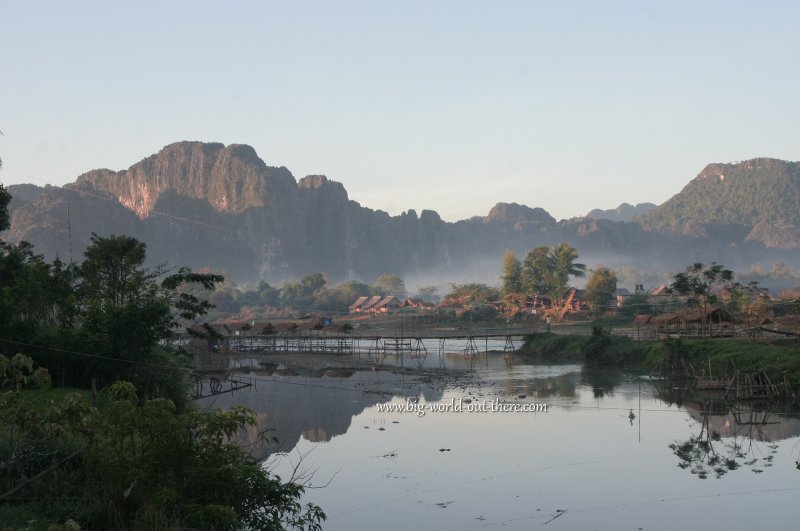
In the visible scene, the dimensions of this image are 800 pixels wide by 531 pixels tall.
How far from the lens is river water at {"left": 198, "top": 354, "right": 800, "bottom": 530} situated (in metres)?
14.7

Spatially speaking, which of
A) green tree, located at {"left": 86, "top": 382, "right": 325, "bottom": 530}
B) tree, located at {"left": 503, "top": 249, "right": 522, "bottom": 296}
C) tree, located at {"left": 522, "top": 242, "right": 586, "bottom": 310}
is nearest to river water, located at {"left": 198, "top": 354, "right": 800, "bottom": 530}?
green tree, located at {"left": 86, "top": 382, "right": 325, "bottom": 530}

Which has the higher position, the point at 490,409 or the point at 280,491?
the point at 280,491

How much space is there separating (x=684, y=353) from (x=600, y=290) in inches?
1612

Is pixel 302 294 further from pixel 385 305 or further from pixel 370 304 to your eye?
pixel 385 305

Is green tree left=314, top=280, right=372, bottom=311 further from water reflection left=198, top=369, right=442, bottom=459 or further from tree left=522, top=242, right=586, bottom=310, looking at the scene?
water reflection left=198, top=369, right=442, bottom=459

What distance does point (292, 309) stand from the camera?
403 feet

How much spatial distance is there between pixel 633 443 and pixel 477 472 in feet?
16.8

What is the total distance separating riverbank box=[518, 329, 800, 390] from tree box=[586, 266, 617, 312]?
2057 centimetres

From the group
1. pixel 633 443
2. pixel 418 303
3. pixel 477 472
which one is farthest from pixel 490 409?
pixel 418 303

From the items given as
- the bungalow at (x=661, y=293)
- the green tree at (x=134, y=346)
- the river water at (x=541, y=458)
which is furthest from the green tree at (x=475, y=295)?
the green tree at (x=134, y=346)

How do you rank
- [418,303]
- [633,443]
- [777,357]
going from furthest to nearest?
[418,303], [777,357], [633,443]


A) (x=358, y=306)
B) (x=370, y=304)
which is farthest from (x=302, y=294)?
(x=370, y=304)

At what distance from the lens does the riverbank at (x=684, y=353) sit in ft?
92.6

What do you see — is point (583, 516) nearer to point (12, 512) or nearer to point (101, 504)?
point (101, 504)
